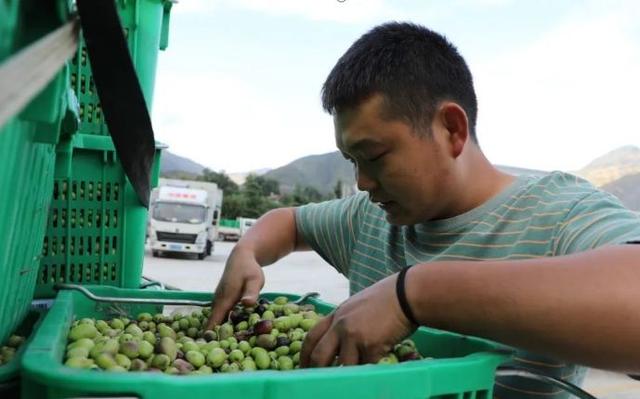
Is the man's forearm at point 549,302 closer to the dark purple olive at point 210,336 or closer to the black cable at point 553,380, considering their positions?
the black cable at point 553,380

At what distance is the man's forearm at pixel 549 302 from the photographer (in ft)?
3.09

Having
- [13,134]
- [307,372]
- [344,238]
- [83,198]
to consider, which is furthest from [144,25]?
[307,372]

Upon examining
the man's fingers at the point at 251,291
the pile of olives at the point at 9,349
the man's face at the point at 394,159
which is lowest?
the pile of olives at the point at 9,349

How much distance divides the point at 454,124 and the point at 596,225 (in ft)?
1.59

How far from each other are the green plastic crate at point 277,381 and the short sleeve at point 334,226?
1.21 meters

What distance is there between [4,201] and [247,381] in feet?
1.34

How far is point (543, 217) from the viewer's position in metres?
1.54

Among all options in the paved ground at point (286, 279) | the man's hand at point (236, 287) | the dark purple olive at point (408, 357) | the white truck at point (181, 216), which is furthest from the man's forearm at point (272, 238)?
the white truck at point (181, 216)

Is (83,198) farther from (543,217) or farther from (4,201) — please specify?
(543,217)

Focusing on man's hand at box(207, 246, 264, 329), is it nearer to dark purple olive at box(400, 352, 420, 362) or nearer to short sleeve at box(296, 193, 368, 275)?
short sleeve at box(296, 193, 368, 275)

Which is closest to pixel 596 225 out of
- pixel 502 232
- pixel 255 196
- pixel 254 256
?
pixel 502 232

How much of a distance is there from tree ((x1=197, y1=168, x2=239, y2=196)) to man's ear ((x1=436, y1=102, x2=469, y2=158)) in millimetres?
44718

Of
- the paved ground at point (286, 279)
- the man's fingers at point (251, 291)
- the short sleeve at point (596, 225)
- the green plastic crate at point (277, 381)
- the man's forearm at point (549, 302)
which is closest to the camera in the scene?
the green plastic crate at point (277, 381)

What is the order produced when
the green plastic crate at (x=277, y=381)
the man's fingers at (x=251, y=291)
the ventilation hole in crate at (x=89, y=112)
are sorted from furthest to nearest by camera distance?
the ventilation hole in crate at (x=89, y=112)
the man's fingers at (x=251, y=291)
the green plastic crate at (x=277, y=381)
